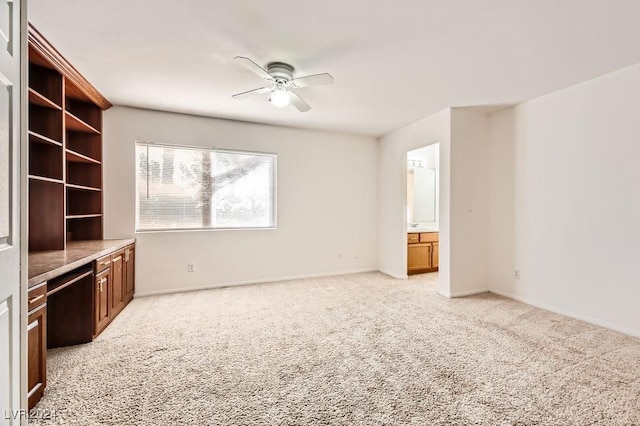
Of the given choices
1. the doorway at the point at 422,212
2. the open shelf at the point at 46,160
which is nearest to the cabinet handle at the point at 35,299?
the open shelf at the point at 46,160

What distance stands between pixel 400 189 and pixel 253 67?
3311 millimetres

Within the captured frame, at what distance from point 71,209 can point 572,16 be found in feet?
17.7

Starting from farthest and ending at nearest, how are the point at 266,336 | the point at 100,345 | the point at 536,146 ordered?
the point at 536,146, the point at 266,336, the point at 100,345

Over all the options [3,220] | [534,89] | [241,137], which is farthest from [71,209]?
[534,89]

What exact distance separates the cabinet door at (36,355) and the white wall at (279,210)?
7.29ft

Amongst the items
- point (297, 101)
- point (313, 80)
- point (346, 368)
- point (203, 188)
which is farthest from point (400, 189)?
point (346, 368)

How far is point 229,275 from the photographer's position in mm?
4551

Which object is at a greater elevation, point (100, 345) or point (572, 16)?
point (572, 16)

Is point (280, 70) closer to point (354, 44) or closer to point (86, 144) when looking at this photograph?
point (354, 44)

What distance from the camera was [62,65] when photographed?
2711mm

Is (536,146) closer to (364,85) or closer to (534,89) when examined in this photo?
(534,89)

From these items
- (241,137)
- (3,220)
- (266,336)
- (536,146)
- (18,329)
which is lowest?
(266,336)

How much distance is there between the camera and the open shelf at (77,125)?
3154 millimetres

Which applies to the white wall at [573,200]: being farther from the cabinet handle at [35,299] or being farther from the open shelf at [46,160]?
the open shelf at [46,160]
